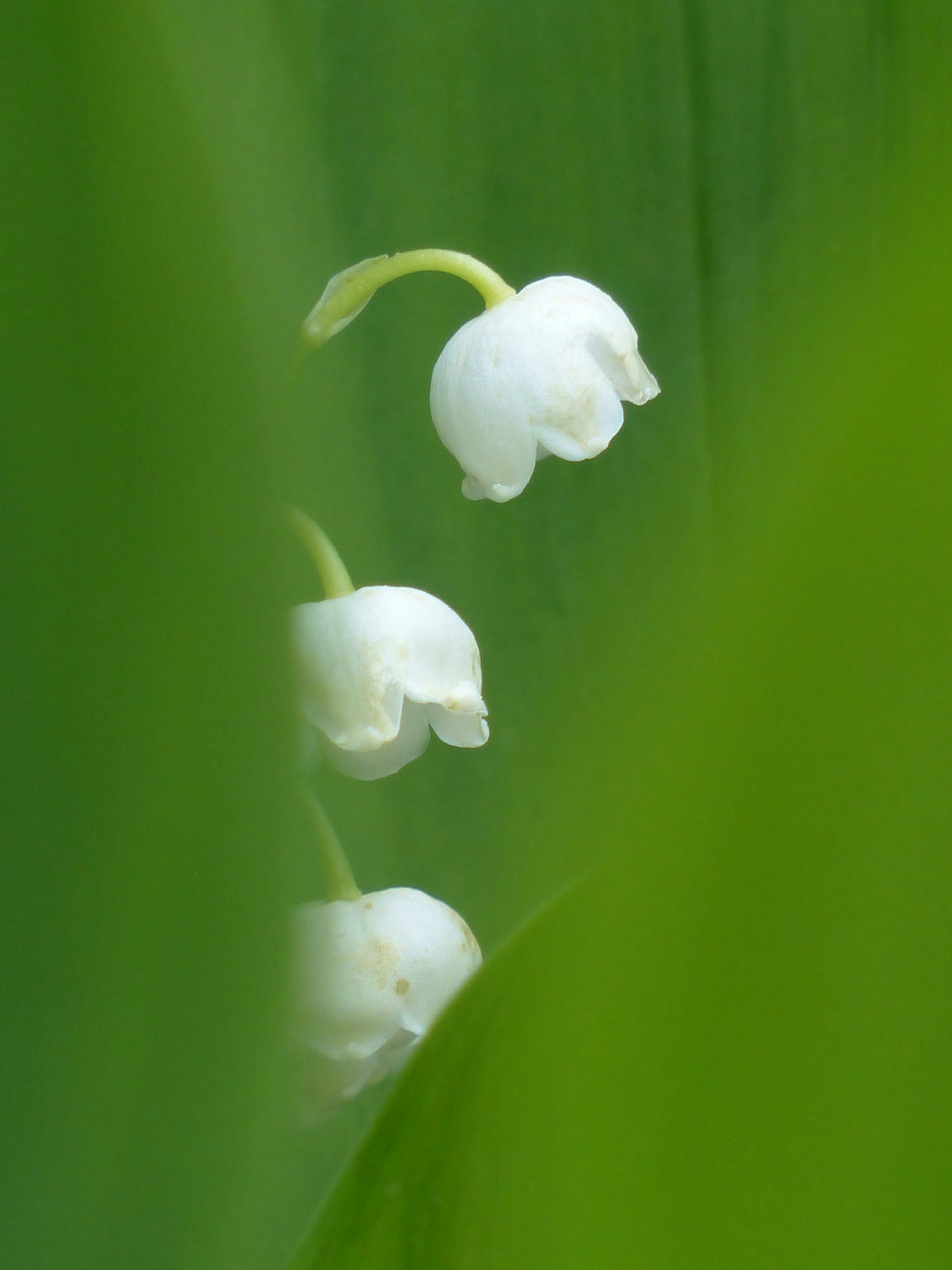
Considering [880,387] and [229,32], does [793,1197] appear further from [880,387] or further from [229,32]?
[229,32]

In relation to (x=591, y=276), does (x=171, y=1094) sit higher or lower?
lower

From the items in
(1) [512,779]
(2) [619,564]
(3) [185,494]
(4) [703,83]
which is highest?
(4) [703,83]

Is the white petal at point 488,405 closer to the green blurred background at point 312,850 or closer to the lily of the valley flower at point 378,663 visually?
the lily of the valley flower at point 378,663

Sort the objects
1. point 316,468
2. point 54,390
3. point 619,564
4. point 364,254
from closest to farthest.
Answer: point 54,390, point 316,468, point 364,254, point 619,564

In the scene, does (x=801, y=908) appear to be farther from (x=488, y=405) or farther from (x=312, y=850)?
(x=488, y=405)

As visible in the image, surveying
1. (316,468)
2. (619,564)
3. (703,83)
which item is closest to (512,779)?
(619,564)

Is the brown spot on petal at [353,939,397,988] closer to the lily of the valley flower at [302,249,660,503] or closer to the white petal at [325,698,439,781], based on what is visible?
the white petal at [325,698,439,781]
